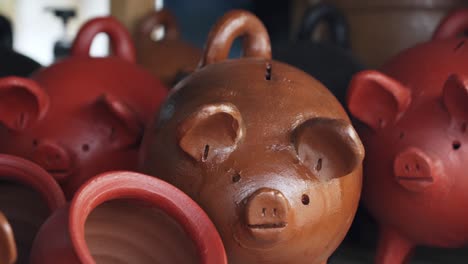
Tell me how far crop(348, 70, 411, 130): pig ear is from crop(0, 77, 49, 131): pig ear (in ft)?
1.45

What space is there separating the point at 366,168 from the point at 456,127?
151mm

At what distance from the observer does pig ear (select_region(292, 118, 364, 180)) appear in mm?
773

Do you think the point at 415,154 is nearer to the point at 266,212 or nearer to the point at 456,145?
the point at 456,145

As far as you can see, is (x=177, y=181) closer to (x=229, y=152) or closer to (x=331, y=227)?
(x=229, y=152)

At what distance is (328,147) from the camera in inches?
31.2

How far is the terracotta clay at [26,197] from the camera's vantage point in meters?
0.81

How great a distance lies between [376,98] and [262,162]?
12.1 inches

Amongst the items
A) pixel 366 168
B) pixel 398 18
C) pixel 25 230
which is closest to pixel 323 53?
pixel 366 168

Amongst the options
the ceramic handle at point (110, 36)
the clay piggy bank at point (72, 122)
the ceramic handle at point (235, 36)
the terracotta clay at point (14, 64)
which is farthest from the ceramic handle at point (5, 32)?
the ceramic handle at point (235, 36)

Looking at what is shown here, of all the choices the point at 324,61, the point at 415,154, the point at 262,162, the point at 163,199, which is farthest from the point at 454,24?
the point at 163,199

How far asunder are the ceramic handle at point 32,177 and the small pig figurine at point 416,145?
17.5 inches

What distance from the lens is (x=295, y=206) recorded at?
2.56 feet

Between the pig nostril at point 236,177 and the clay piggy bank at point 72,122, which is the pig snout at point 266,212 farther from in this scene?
the clay piggy bank at point 72,122

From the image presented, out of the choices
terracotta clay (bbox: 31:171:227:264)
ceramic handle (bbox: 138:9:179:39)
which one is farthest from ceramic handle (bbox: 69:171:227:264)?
ceramic handle (bbox: 138:9:179:39)
